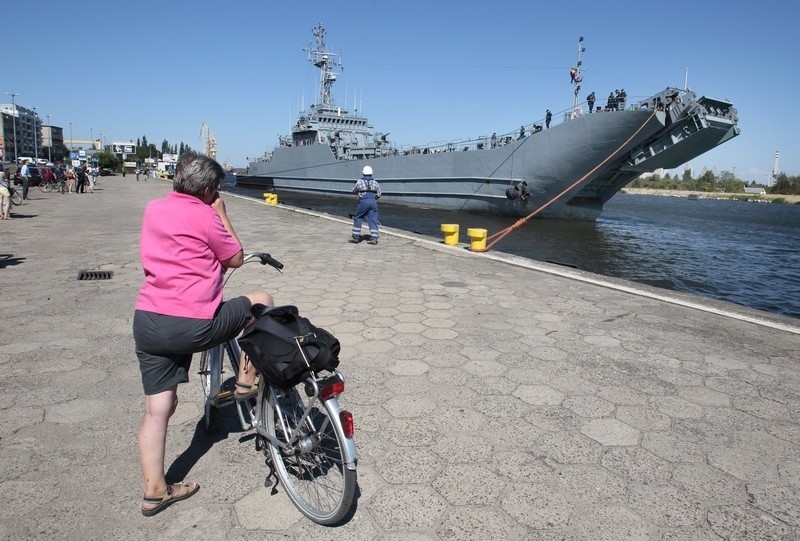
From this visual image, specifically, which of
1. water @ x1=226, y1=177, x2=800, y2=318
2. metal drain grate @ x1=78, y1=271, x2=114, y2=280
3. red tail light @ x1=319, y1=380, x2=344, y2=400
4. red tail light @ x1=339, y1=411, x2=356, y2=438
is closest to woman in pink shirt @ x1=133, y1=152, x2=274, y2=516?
red tail light @ x1=319, y1=380, x2=344, y2=400

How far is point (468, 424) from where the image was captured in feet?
8.89

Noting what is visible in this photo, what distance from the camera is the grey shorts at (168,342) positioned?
1815mm

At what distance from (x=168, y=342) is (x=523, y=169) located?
2135 centimetres

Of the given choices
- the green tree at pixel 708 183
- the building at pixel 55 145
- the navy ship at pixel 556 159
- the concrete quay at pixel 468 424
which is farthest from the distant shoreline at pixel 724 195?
the building at pixel 55 145

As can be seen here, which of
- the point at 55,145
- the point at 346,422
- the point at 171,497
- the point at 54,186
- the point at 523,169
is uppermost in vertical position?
the point at 55,145

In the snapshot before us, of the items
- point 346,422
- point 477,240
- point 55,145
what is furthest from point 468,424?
point 55,145

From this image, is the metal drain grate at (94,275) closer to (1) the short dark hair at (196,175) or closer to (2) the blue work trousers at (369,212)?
(2) the blue work trousers at (369,212)

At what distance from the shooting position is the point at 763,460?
7.92 feet

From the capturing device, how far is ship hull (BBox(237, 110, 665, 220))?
18.5 m

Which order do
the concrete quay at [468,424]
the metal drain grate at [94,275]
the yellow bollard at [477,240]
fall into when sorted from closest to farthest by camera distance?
the concrete quay at [468,424] → the metal drain grate at [94,275] → the yellow bollard at [477,240]

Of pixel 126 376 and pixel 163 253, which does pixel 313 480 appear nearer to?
pixel 163 253

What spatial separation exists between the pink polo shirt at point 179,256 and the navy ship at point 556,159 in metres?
11.1

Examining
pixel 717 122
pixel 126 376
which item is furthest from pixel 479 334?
pixel 717 122

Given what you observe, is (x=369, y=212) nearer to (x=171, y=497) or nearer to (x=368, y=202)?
(x=368, y=202)
